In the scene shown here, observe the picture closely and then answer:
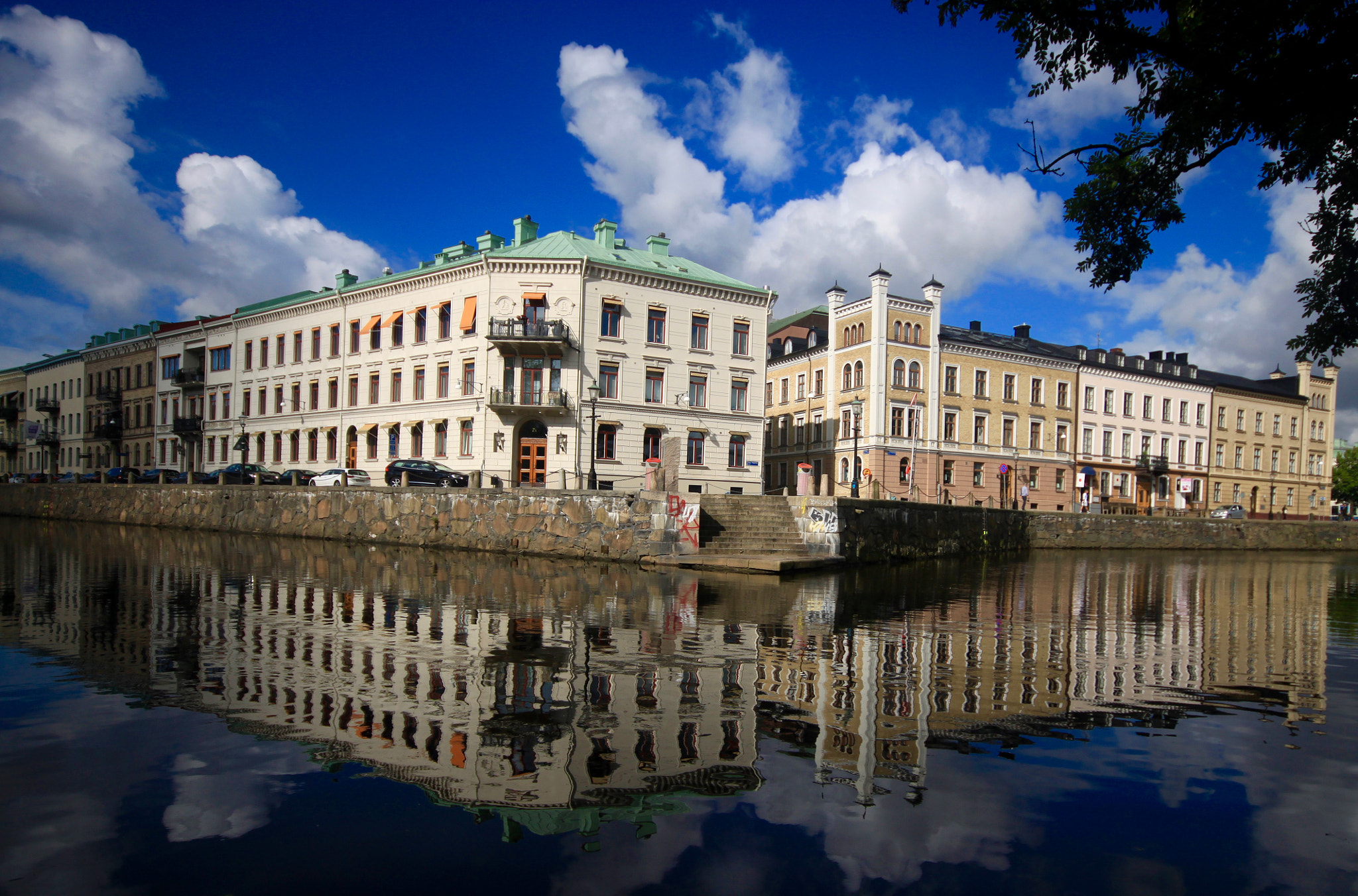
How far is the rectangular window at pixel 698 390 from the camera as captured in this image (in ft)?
139

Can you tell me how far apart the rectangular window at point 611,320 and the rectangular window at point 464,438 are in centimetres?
847

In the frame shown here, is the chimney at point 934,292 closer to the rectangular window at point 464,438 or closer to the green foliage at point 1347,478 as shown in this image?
the rectangular window at point 464,438

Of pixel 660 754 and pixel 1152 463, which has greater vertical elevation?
pixel 1152 463

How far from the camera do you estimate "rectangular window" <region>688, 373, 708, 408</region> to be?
42219 mm

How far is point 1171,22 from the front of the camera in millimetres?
7516

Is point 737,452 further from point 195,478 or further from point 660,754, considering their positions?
point 660,754

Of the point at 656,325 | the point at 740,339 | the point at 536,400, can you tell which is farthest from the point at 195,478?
the point at 740,339

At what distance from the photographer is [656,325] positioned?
41719mm

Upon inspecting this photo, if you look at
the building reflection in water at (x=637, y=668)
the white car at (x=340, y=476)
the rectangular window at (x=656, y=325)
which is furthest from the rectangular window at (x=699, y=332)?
the building reflection in water at (x=637, y=668)

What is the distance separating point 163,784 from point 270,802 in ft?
3.03

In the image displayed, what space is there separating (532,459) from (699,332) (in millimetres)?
11208

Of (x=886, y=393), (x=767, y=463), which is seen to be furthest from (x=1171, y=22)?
(x=767, y=463)

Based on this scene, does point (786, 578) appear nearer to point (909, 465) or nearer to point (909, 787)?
point (909, 787)

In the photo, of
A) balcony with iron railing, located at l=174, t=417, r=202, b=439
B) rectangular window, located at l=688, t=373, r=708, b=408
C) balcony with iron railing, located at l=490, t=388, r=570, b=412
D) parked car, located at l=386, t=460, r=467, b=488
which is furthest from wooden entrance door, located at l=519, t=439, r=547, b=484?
balcony with iron railing, located at l=174, t=417, r=202, b=439
